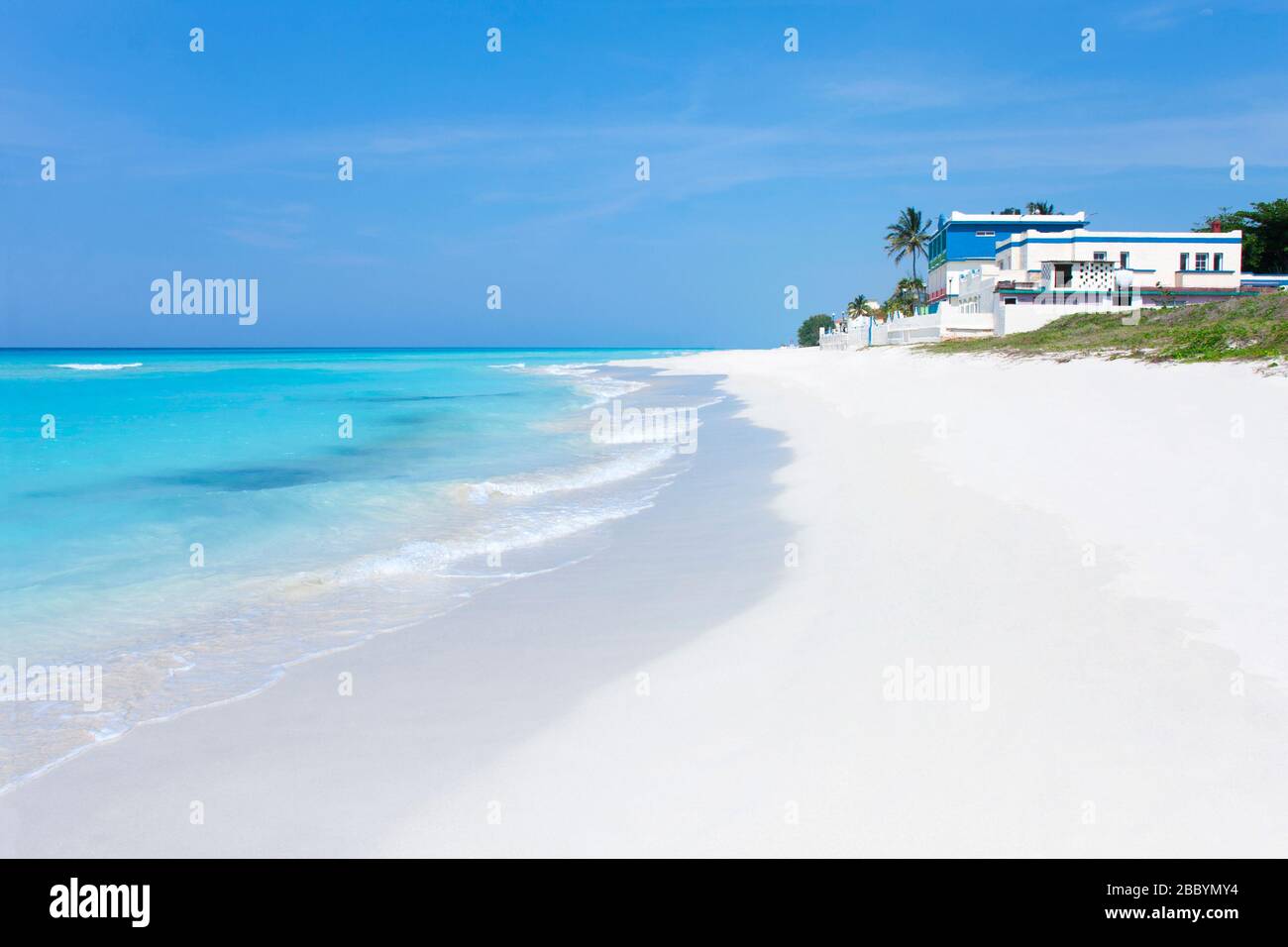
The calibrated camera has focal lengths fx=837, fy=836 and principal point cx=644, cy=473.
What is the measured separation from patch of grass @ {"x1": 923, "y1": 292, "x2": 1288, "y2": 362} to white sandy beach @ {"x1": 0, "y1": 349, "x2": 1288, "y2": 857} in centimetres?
876

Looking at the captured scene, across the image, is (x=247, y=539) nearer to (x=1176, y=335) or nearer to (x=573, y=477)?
(x=573, y=477)

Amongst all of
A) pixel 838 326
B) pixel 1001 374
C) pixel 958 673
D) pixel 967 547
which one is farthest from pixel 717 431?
pixel 838 326

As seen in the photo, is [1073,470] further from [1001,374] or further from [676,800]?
[1001,374]

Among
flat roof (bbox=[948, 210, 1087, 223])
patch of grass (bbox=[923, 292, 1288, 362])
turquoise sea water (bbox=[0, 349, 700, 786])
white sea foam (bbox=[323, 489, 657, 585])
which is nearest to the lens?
turquoise sea water (bbox=[0, 349, 700, 786])

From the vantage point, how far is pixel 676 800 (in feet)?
10.5

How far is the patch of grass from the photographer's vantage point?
47.7 ft

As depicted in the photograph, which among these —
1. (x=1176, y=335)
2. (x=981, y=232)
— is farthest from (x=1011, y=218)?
(x=1176, y=335)

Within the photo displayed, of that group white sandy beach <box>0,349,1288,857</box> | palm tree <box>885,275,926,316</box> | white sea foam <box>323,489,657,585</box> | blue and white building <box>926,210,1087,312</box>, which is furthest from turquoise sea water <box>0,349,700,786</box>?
palm tree <box>885,275,926,316</box>

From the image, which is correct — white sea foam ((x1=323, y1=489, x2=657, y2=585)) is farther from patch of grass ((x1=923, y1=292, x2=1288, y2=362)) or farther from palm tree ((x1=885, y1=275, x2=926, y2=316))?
palm tree ((x1=885, y1=275, x2=926, y2=316))

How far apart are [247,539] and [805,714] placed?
684cm

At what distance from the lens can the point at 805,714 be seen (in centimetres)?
385
